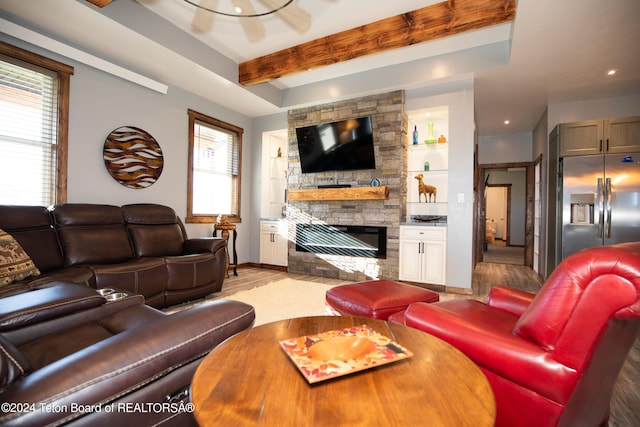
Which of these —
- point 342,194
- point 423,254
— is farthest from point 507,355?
point 342,194

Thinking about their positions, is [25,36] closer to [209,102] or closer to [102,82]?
[102,82]

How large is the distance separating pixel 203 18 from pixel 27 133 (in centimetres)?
204

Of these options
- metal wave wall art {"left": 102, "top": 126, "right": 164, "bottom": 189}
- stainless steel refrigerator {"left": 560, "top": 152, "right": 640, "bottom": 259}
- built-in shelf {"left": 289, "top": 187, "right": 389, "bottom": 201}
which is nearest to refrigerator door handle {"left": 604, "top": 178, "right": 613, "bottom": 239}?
stainless steel refrigerator {"left": 560, "top": 152, "right": 640, "bottom": 259}

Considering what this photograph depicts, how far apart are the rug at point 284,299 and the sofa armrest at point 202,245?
590 mm

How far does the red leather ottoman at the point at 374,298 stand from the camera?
1.82m

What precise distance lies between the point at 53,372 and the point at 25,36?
3.48 m

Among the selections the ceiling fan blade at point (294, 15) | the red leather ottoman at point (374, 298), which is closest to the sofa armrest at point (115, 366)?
the red leather ottoman at point (374, 298)

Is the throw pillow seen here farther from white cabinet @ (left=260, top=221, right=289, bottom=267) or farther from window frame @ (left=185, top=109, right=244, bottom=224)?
white cabinet @ (left=260, top=221, right=289, bottom=267)

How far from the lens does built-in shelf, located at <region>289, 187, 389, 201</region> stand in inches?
161

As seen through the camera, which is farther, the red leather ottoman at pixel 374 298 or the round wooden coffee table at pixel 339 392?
the red leather ottoman at pixel 374 298

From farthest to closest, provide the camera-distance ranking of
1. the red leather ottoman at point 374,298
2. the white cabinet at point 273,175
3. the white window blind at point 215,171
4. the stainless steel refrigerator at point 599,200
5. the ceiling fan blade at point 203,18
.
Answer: the white cabinet at point 273,175 < the white window blind at point 215,171 < the stainless steel refrigerator at point 599,200 < the ceiling fan blade at point 203,18 < the red leather ottoman at point 374,298

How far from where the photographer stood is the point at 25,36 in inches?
104

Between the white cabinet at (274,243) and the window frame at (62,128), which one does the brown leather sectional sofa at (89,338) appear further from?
the white cabinet at (274,243)

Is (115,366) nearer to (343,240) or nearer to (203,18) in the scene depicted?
(203,18)
